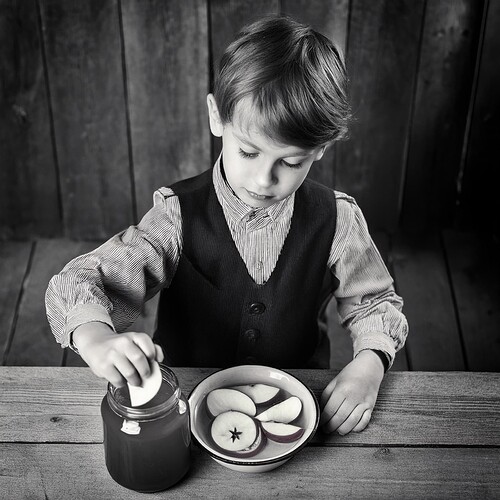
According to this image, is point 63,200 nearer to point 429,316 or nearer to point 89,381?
point 429,316

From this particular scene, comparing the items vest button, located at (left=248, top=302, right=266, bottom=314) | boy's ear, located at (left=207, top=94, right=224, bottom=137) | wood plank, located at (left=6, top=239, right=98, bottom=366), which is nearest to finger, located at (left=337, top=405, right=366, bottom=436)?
vest button, located at (left=248, top=302, right=266, bottom=314)

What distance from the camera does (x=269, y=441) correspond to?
983 mm

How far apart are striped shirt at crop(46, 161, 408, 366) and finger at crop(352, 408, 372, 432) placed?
146 millimetres

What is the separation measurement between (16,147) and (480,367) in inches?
60.4

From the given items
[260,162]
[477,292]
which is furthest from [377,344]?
[477,292]

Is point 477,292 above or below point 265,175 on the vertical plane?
below

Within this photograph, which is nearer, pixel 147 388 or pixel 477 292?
pixel 147 388

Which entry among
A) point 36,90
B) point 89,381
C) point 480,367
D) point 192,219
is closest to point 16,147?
point 36,90

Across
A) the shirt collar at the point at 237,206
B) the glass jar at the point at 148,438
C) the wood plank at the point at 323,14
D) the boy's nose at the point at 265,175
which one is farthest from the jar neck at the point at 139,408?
the wood plank at the point at 323,14

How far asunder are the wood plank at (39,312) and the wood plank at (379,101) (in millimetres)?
916

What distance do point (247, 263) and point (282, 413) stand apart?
1.17 ft

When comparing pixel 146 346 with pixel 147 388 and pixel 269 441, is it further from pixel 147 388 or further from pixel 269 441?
pixel 269 441

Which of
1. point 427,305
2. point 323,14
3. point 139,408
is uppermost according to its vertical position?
point 323,14

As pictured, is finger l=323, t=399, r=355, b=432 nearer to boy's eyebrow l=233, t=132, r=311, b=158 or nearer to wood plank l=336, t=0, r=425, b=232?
boy's eyebrow l=233, t=132, r=311, b=158
